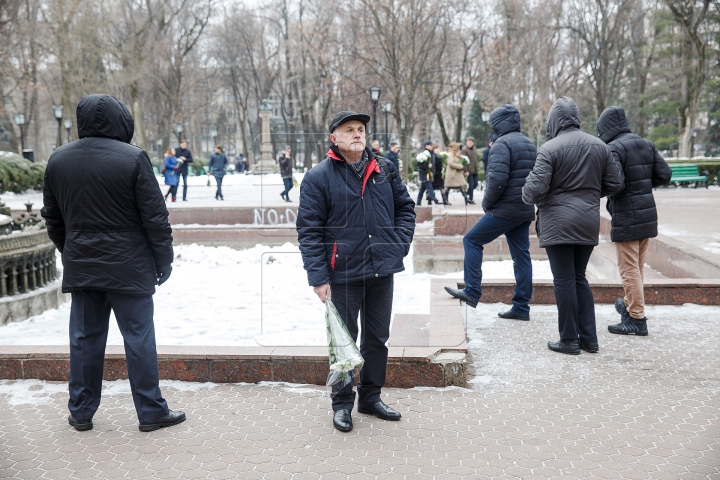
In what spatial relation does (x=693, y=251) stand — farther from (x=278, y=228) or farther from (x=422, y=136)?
(x=422, y=136)

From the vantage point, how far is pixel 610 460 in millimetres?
3801

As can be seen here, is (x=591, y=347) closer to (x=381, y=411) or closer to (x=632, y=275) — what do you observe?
(x=632, y=275)

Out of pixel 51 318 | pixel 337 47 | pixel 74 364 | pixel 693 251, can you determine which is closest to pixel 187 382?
pixel 74 364

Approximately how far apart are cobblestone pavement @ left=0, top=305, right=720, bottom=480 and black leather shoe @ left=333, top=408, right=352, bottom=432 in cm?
5

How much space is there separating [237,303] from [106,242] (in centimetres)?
439

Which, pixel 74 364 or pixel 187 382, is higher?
pixel 74 364

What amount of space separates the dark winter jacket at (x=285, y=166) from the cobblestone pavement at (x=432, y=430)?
2.58m

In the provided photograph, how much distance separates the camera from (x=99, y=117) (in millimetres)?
4133

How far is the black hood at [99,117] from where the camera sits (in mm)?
4125

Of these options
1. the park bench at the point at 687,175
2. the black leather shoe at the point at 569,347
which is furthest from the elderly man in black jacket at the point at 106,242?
the park bench at the point at 687,175

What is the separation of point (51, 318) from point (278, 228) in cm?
275

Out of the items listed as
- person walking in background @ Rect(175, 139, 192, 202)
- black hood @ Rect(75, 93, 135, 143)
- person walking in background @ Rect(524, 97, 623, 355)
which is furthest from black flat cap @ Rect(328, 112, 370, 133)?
person walking in background @ Rect(175, 139, 192, 202)

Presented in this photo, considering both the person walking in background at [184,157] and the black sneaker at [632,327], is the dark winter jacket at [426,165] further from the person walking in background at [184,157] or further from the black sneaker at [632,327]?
the black sneaker at [632,327]

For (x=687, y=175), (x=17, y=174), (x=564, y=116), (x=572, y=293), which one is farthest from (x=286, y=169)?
(x=687, y=175)
